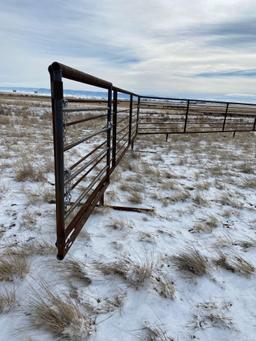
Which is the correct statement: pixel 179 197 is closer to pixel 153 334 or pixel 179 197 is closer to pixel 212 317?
pixel 212 317

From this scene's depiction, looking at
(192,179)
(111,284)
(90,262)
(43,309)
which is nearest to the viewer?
(43,309)

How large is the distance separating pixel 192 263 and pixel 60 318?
3.72 feet

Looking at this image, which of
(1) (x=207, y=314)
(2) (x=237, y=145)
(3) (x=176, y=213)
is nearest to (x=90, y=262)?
(1) (x=207, y=314)

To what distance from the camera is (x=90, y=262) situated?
1.99m

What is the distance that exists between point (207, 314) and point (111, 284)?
2.33 ft

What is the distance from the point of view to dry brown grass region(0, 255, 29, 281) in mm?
1775

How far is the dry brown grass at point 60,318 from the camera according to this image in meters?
1.39

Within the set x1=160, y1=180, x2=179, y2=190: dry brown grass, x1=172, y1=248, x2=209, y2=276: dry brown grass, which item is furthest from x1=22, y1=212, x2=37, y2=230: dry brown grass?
x1=160, y1=180, x2=179, y2=190: dry brown grass

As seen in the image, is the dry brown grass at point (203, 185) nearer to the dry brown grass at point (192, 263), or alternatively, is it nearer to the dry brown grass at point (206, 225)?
the dry brown grass at point (206, 225)

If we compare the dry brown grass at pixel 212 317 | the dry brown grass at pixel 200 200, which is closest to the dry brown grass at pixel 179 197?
the dry brown grass at pixel 200 200

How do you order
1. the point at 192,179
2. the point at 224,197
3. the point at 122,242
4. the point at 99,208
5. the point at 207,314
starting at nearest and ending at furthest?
the point at 207,314
the point at 122,242
the point at 99,208
the point at 224,197
the point at 192,179

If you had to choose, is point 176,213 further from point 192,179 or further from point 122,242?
point 192,179

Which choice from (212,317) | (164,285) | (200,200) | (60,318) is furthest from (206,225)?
(60,318)

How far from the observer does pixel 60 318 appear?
143 cm
